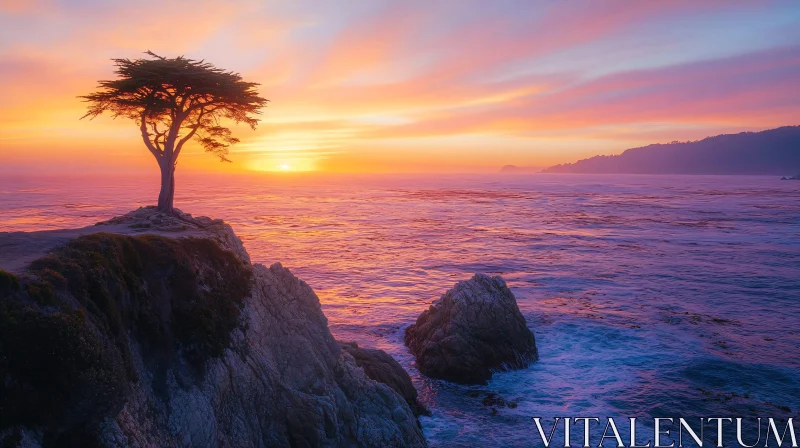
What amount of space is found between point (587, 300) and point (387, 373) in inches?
834

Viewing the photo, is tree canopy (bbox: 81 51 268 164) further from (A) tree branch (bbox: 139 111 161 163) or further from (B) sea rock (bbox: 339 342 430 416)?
(B) sea rock (bbox: 339 342 430 416)

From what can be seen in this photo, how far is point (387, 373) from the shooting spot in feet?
63.0

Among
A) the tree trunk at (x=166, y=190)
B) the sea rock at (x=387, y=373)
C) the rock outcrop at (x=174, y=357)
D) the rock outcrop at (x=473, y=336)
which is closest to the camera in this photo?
the rock outcrop at (x=174, y=357)

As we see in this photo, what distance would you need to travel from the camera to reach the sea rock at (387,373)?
1892cm

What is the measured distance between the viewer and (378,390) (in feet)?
54.3

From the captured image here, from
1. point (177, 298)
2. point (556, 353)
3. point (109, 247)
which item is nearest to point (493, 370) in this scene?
point (556, 353)

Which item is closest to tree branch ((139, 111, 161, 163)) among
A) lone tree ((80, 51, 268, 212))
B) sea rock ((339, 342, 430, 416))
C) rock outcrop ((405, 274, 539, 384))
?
lone tree ((80, 51, 268, 212))

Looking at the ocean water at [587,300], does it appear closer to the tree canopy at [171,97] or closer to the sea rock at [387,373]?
the sea rock at [387,373]

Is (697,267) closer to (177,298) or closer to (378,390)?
(378,390)

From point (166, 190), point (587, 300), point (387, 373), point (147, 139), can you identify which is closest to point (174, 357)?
point (387, 373)

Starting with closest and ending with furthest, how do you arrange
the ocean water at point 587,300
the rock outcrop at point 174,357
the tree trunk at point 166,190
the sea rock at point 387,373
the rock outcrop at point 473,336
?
1. the rock outcrop at point 174,357
2. the sea rock at point 387,373
3. the ocean water at point 587,300
4. the tree trunk at point 166,190
5. the rock outcrop at point 473,336

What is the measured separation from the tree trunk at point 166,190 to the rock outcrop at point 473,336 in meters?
14.2

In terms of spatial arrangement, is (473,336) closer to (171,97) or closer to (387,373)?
(387,373)

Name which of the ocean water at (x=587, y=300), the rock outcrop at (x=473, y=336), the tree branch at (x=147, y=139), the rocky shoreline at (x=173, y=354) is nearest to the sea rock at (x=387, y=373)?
the rocky shoreline at (x=173, y=354)
